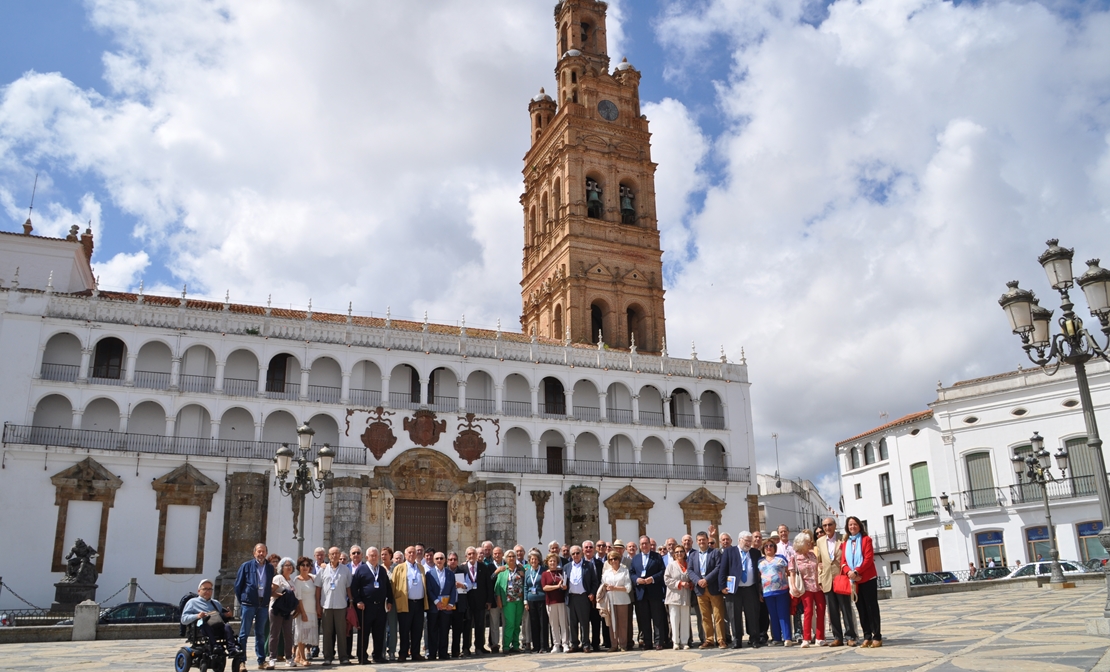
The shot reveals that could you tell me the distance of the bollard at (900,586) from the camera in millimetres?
23172

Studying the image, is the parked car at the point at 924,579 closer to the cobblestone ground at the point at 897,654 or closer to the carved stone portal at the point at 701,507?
the carved stone portal at the point at 701,507

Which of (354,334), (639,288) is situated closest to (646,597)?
(354,334)

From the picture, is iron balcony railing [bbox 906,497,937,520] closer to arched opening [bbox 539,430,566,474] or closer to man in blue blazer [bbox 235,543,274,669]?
arched opening [bbox 539,430,566,474]

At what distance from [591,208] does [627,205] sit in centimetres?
201

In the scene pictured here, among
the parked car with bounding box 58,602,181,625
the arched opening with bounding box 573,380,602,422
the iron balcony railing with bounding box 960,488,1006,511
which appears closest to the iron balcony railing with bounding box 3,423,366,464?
the arched opening with bounding box 573,380,602,422

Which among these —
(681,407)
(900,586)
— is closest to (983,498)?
(681,407)

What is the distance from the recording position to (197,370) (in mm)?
30938

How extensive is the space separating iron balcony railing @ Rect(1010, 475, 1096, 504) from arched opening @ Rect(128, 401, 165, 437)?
1221 inches

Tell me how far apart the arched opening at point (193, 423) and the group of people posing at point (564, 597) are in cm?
1949

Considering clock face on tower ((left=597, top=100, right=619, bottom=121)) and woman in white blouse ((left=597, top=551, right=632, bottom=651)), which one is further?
clock face on tower ((left=597, top=100, right=619, bottom=121))

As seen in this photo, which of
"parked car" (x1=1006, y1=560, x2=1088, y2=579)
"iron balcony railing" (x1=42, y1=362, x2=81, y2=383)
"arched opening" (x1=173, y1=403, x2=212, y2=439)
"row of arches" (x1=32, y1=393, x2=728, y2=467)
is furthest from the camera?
"arched opening" (x1=173, y1=403, x2=212, y2=439)

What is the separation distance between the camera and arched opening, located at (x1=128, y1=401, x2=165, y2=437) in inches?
1172

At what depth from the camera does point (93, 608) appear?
17.0 m

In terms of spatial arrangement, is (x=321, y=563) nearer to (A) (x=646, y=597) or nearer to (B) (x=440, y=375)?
(A) (x=646, y=597)
